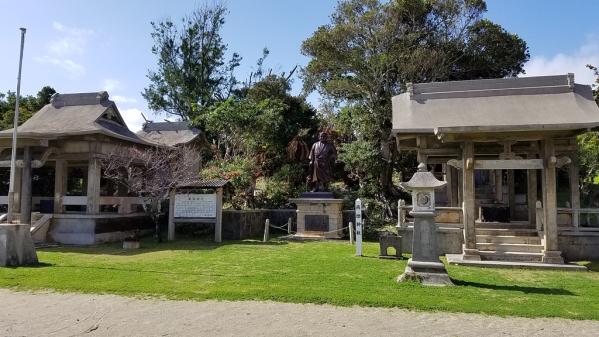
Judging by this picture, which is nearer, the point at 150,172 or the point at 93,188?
the point at 93,188

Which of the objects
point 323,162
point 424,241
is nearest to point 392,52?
point 323,162

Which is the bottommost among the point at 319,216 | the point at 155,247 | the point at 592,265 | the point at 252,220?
the point at 592,265

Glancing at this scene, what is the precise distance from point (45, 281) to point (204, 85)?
29.7 m

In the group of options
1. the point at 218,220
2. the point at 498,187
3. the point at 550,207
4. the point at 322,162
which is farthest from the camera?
the point at 498,187

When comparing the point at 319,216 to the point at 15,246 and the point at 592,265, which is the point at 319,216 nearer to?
the point at 592,265

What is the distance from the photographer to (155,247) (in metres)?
14.6

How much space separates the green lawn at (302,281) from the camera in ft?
23.6

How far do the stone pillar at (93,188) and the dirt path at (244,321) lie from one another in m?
9.41

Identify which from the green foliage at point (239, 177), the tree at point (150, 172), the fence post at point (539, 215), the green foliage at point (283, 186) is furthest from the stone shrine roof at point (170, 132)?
the fence post at point (539, 215)

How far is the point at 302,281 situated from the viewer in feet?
28.7

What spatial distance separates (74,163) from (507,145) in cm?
1770

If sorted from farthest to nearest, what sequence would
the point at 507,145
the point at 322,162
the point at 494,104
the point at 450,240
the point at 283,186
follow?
the point at 283,186 < the point at 322,162 < the point at 494,104 < the point at 450,240 < the point at 507,145

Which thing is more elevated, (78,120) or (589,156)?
(78,120)

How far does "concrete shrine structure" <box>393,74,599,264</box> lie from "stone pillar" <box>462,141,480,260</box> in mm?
26
